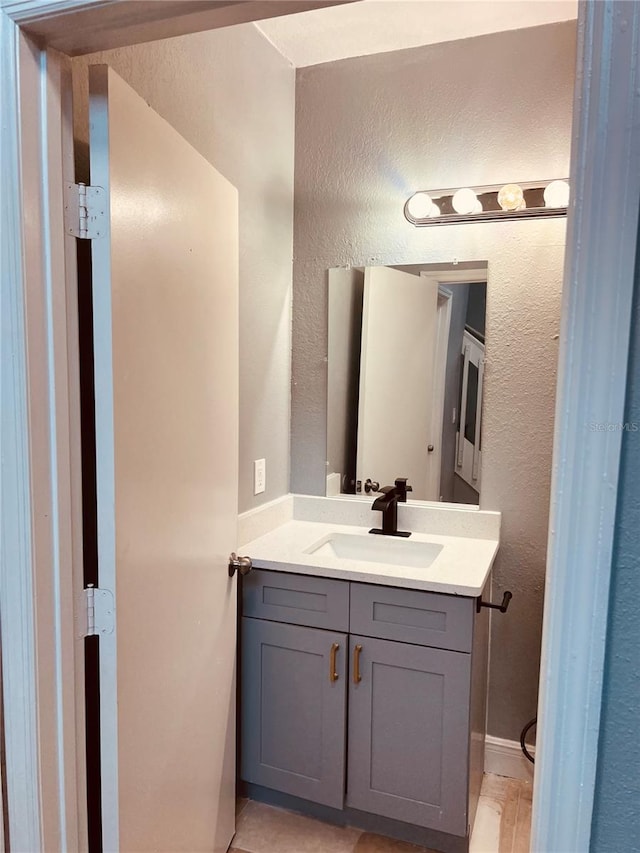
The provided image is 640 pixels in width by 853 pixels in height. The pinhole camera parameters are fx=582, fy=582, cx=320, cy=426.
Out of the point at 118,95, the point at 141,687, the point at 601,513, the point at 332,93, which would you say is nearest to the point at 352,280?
the point at 332,93

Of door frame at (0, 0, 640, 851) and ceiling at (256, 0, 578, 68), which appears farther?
ceiling at (256, 0, 578, 68)

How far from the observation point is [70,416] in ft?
3.52

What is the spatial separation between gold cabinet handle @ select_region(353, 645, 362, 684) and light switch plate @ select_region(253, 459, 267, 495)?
65cm

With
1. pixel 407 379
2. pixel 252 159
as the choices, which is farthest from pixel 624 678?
pixel 252 159

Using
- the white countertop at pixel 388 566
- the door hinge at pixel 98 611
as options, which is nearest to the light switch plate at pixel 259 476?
the white countertop at pixel 388 566

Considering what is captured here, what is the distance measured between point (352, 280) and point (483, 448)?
81 centimetres

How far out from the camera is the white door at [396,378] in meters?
2.18

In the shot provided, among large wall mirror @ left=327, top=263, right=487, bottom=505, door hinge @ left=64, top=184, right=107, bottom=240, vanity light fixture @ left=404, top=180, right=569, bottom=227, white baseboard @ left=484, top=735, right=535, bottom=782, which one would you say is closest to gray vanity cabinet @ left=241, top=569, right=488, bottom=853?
white baseboard @ left=484, top=735, right=535, bottom=782

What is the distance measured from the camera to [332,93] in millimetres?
2215

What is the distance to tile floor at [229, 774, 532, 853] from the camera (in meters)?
1.81

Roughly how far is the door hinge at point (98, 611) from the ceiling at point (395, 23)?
1790 millimetres

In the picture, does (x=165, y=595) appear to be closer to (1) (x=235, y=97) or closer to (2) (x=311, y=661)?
(2) (x=311, y=661)

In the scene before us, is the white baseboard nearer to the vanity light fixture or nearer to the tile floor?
the tile floor

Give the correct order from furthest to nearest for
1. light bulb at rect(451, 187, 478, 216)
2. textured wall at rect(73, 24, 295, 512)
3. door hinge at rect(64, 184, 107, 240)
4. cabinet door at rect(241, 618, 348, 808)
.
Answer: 1. light bulb at rect(451, 187, 478, 216)
2. cabinet door at rect(241, 618, 348, 808)
3. textured wall at rect(73, 24, 295, 512)
4. door hinge at rect(64, 184, 107, 240)
